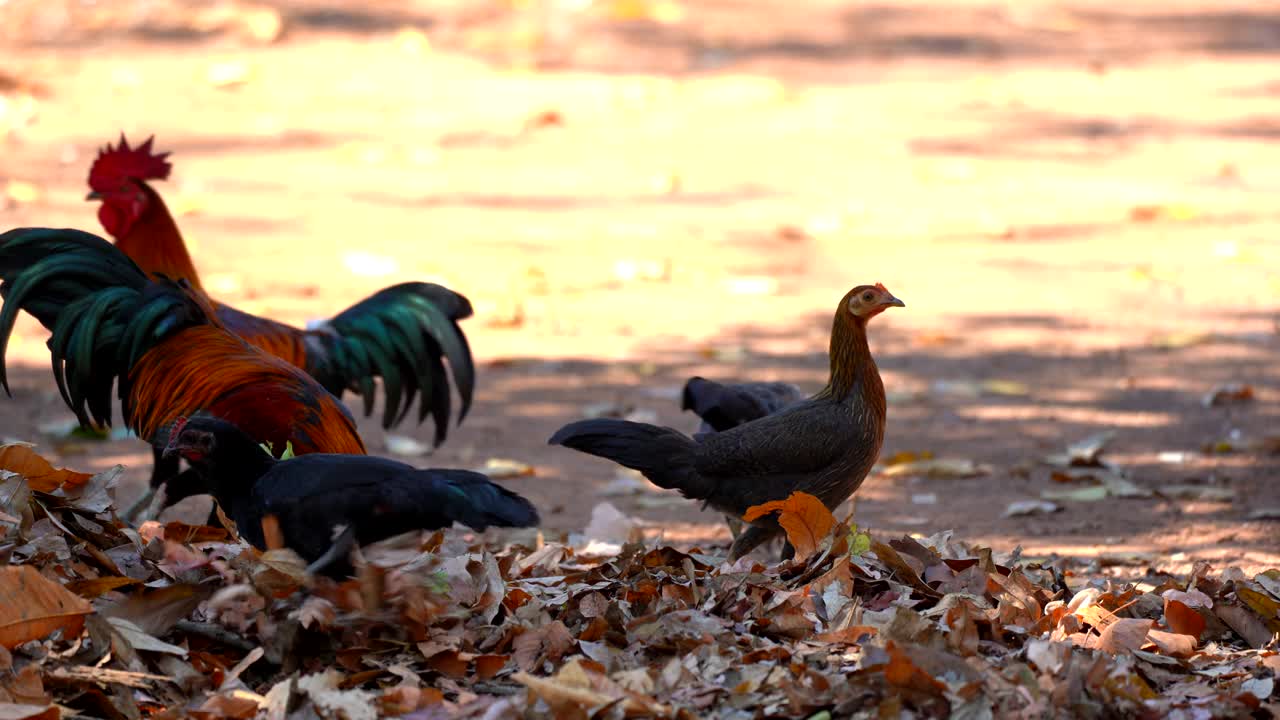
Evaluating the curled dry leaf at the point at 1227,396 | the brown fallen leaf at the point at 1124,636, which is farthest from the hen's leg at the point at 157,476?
the curled dry leaf at the point at 1227,396

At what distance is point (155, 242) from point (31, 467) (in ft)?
6.42

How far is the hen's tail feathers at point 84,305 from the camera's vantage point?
5555mm

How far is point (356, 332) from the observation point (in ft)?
21.1

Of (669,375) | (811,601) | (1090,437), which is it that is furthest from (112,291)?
(1090,437)

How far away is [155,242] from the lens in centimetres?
643

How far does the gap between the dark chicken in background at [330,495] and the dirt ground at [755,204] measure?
Result: 238 cm

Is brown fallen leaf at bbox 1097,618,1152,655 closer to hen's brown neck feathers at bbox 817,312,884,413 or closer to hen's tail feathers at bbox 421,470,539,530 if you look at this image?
hen's brown neck feathers at bbox 817,312,884,413

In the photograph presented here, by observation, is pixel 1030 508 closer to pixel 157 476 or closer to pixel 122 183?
pixel 157 476

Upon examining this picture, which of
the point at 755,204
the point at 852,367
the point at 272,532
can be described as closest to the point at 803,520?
the point at 852,367

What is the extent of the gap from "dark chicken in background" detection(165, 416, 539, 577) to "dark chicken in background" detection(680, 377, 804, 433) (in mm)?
1784

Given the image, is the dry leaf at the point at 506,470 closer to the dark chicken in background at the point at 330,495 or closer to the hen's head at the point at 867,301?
the hen's head at the point at 867,301

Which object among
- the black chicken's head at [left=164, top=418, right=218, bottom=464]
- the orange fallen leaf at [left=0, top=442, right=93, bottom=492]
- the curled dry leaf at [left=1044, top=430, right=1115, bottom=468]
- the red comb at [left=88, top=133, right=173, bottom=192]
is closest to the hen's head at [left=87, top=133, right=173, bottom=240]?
the red comb at [left=88, top=133, right=173, bottom=192]

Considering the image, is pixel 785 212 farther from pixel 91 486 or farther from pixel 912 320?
pixel 91 486

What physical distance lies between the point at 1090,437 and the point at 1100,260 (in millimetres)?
3299
